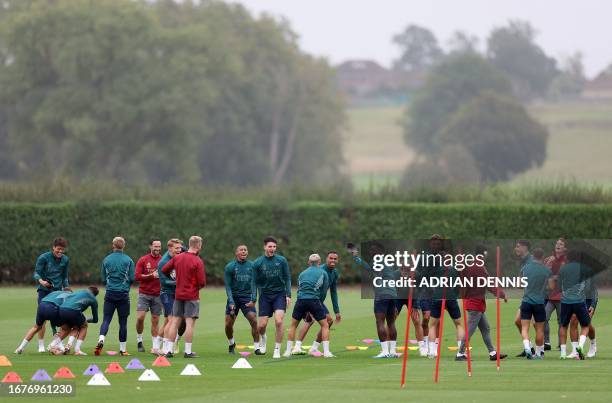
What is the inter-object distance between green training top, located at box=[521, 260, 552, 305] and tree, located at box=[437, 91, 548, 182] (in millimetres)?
102885

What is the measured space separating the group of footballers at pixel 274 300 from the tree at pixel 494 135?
102m

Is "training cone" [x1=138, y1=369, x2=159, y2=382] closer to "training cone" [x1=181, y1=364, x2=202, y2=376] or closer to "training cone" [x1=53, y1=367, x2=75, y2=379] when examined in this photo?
"training cone" [x1=181, y1=364, x2=202, y2=376]

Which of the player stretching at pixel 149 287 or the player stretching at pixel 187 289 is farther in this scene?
the player stretching at pixel 149 287

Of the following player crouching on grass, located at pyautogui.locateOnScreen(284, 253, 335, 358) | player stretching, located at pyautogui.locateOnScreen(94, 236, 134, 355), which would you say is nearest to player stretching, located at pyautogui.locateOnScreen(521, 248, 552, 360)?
player crouching on grass, located at pyautogui.locateOnScreen(284, 253, 335, 358)

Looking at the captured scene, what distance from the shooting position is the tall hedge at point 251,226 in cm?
4928

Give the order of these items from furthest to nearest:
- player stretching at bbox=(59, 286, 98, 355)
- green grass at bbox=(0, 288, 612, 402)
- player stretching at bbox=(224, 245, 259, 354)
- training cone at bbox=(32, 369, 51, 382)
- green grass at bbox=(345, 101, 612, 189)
Answer: 1. green grass at bbox=(345, 101, 612, 189)
2. player stretching at bbox=(224, 245, 259, 354)
3. player stretching at bbox=(59, 286, 98, 355)
4. training cone at bbox=(32, 369, 51, 382)
5. green grass at bbox=(0, 288, 612, 402)

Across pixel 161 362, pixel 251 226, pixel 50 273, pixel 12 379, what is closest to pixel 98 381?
pixel 12 379

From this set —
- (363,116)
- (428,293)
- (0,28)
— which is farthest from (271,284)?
(363,116)

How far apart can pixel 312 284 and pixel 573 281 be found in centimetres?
434

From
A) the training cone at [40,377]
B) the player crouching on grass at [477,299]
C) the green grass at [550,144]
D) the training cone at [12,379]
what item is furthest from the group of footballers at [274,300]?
the green grass at [550,144]

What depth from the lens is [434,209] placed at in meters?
50.2

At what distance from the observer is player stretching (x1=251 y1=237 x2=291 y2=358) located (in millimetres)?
24172

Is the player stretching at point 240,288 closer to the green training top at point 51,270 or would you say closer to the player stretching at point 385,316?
the player stretching at point 385,316

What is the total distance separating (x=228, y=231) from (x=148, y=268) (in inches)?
1017
